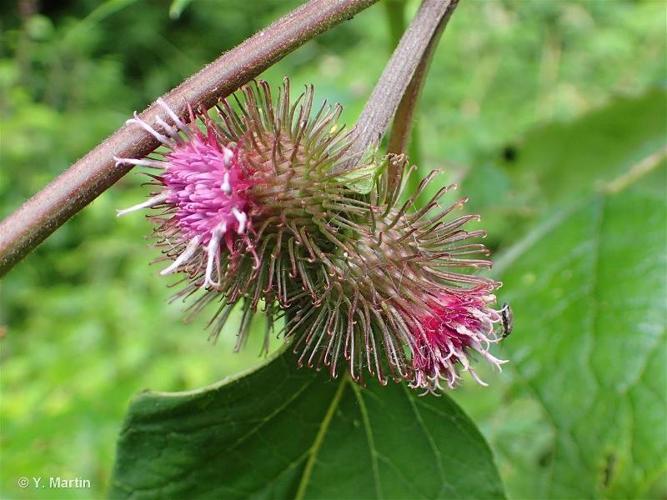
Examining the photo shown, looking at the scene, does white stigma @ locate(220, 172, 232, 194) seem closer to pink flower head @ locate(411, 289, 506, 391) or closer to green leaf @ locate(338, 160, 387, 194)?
green leaf @ locate(338, 160, 387, 194)

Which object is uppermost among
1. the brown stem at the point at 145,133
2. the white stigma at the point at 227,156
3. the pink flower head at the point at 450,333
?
the brown stem at the point at 145,133

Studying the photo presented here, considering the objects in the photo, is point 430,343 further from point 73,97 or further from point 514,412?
point 73,97

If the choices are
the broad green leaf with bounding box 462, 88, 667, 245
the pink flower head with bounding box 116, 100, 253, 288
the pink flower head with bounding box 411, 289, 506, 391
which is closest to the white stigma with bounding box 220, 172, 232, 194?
the pink flower head with bounding box 116, 100, 253, 288

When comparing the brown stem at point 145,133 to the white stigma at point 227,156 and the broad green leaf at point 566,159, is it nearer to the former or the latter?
the white stigma at point 227,156

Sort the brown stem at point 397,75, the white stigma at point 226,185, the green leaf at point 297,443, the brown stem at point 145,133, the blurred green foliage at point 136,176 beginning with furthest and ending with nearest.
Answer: the blurred green foliage at point 136,176, the green leaf at point 297,443, the brown stem at point 397,75, the white stigma at point 226,185, the brown stem at point 145,133

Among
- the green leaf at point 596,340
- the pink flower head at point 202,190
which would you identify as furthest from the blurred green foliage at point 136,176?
the pink flower head at point 202,190

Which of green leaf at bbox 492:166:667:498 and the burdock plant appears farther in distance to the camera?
green leaf at bbox 492:166:667:498

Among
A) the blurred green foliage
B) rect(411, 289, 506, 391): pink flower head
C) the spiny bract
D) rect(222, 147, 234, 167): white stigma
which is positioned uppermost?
the blurred green foliage

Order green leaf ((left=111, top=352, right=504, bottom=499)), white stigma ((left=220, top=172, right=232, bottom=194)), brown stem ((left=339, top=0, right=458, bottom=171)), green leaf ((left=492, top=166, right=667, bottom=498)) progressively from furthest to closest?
green leaf ((left=492, top=166, right=667, bottom=498)), green leaf ((left=111, top=352, right=504, bottom=499)), brown stem ((left=339, top=0, right=458, bottom=171)), white stigma ((left=220, top=172, right=232, bottom=194))
